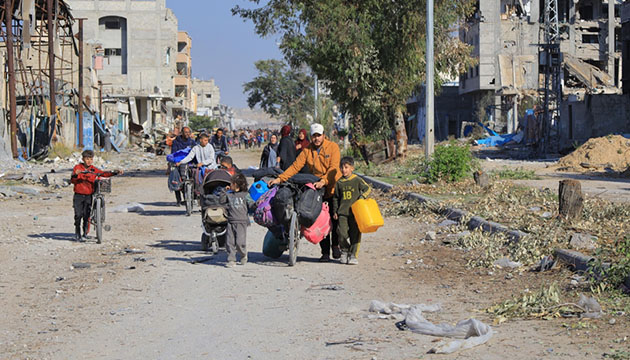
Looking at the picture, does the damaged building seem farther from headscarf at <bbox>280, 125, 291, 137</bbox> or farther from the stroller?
the stroller

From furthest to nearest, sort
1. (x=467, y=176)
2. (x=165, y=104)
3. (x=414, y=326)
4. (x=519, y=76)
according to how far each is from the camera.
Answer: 1. (x=165, y=104)
2. (x=519, y=76)
3. (x=467, y=176)
4. (x=414, y=326)

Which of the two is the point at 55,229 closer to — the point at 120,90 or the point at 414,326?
the point at 414,326

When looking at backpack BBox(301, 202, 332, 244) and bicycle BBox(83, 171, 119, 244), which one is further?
bicycle BBox(83, 171, 119, 244)

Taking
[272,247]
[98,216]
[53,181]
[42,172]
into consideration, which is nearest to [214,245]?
[272,247]

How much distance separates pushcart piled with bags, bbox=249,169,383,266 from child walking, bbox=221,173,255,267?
0.19 metres

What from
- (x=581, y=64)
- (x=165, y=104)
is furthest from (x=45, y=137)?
(x=165, y=104)

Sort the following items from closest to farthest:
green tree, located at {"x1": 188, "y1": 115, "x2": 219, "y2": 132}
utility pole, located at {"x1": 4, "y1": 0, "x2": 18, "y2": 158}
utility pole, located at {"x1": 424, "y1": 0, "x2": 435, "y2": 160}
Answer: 1. utility pole, located at {"x1": 424, "y1": 0, "x2": 435, "y2": 160}
2. utility pole, located at {"x1": 4, "y1": 0, "x2": 18, "y2": 158}
3. green tree, located at {"x1": 188, "y1": 115, "x2": 219, "y2": 132}

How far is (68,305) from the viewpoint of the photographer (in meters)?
7.94

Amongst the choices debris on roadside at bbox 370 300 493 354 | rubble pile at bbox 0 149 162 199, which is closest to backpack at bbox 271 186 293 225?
debris on roadside at bbox 370 300 493 354

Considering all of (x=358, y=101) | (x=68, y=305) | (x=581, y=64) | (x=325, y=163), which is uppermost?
(x=581, y=64)

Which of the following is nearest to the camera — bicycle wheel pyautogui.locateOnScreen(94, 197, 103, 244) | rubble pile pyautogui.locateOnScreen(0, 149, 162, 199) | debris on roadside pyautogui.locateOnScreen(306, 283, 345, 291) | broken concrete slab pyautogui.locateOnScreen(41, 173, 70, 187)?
debris on roadside pyautogui.locateOnScreen(306, 283, 345, 291)

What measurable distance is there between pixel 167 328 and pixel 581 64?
199 ft

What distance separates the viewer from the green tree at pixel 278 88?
96.9 m

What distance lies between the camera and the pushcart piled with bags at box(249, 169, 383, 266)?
1000 centimetres
